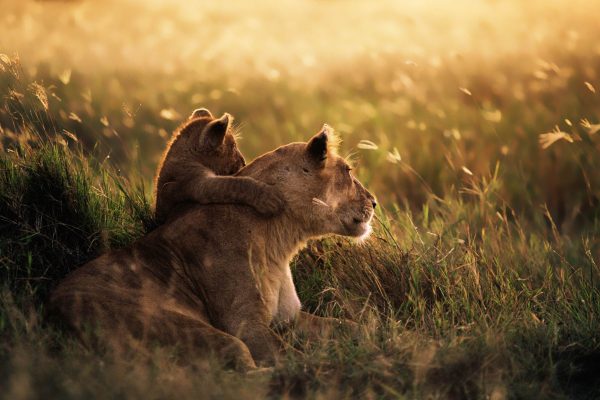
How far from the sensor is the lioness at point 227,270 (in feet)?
17.5

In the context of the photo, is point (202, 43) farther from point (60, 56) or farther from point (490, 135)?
point (490, 135)

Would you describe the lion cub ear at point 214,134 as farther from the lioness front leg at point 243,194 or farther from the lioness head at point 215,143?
the lioness front leg at point 243,194

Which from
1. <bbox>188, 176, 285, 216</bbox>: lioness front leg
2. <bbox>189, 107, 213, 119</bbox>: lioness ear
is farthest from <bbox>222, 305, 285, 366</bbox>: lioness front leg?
<bbox>189, 107, 213, 119</bbox>: lioness ear

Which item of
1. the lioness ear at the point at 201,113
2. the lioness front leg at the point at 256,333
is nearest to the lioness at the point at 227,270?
the lioness front leg at the point at 256,333

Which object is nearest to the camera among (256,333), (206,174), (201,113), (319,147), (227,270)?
(256,333)

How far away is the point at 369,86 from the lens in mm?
15328

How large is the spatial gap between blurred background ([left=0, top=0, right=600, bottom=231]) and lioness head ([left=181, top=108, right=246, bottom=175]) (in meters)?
0.84

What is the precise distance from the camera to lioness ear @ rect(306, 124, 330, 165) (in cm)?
615

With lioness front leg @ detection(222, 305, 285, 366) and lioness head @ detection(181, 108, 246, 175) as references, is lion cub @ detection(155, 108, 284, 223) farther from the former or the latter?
lioness front leg @ detection(222, 305, 285, 366)

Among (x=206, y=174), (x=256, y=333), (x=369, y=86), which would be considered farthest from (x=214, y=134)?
(x=369, y=86)

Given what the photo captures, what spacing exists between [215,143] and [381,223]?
4.33 feet

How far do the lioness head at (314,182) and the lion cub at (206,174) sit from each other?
0.14m

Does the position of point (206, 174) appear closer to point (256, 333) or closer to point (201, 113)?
point (201, 113)

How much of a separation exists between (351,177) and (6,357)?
2.56 metres
